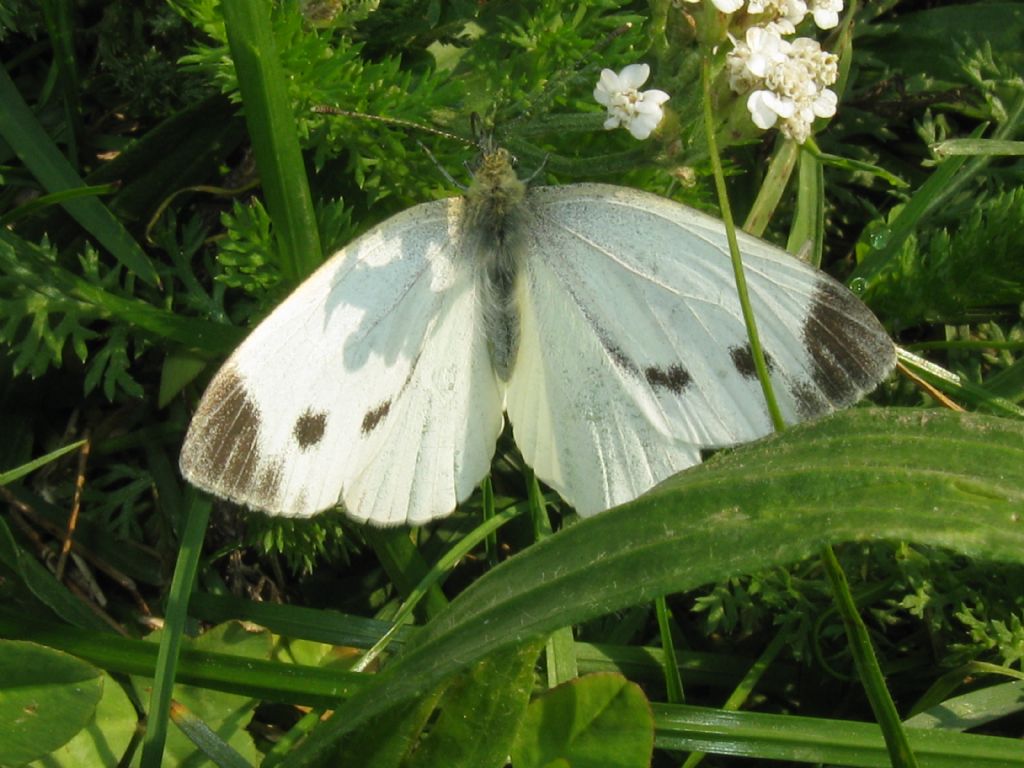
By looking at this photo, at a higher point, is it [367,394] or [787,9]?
[787,9]

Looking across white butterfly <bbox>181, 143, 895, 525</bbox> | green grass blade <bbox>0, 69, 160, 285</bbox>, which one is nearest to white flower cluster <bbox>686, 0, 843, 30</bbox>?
white butterfly <bbox>181, 143, 895, 525</bbox>

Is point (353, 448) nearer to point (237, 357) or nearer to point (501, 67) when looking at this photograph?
point (237, 357)

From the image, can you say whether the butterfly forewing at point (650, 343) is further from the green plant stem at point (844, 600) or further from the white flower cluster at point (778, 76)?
the white flower cluster at point (778, 76)

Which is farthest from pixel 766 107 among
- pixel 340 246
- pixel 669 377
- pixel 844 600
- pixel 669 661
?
pixel 669 661

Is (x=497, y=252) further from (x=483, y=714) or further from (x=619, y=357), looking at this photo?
(x=483, y=714)

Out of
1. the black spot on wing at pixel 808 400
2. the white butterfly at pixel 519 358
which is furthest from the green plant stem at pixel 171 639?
the black spot on wing at pixel 808 400

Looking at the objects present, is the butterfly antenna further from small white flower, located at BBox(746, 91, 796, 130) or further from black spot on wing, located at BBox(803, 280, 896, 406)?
black spot on wing, located at BBox(803, 280, 896, 406)
